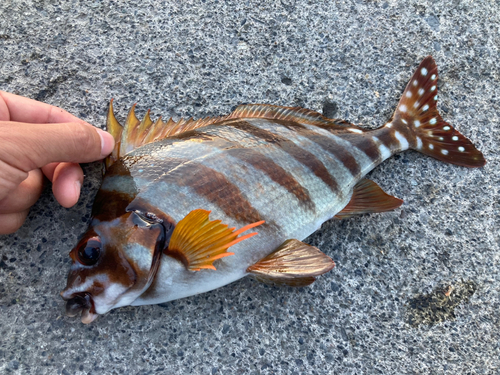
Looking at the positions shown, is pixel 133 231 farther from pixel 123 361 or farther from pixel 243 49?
pixel 243 49

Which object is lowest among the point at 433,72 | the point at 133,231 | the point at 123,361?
the point at 123,361

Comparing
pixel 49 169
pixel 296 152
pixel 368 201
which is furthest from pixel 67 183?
pixel 368 201

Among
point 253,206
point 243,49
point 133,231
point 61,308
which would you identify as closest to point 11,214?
point 61,308

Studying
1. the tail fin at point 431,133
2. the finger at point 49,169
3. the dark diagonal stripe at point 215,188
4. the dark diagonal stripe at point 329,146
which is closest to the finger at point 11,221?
the finger at point 49,169

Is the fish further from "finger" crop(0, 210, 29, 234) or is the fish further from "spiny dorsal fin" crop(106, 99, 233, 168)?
"finger" crop(0, 210, 29, 234)

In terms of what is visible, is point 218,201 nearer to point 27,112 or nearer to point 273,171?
point 273,171

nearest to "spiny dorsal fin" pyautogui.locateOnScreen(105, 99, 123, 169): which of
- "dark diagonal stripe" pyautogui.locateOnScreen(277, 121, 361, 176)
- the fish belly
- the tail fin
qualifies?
the fish belly
